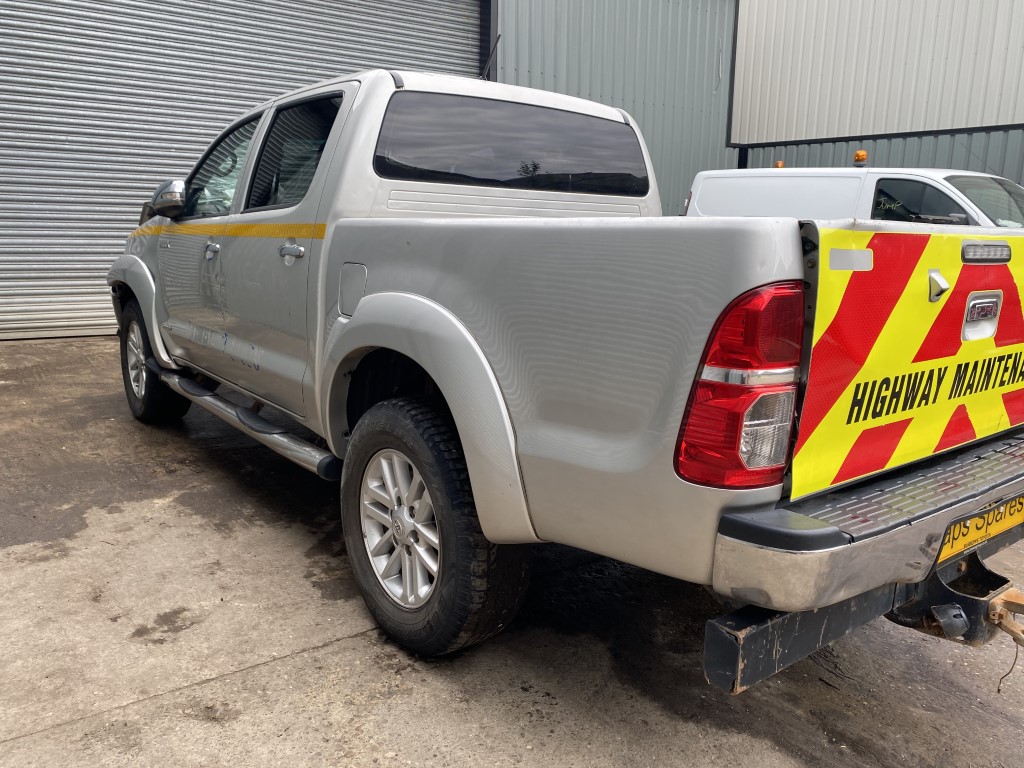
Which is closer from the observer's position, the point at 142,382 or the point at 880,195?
the point at 142,382

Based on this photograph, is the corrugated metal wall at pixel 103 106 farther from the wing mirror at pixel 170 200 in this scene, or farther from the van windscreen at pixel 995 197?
the van windscreen at pixel 995 197

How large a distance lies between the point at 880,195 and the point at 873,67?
5.07 m

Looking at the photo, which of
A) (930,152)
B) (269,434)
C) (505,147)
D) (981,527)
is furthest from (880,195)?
(269,434)

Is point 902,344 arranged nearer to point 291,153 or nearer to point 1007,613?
point 1007,613

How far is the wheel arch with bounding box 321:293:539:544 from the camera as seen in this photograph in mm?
2166

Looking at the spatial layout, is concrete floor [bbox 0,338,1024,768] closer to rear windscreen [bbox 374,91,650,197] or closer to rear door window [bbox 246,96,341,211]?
rear door window [bbox 246,96,341,211]

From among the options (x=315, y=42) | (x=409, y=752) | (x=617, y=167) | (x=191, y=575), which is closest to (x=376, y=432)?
(x=409, y=752)

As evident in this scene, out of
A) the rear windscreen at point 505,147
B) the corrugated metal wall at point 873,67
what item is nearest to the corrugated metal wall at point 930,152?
the corrugated metal wall at point 873,67

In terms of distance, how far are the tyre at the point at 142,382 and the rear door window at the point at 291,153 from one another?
67.1 inches

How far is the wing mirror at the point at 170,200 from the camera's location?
13.6 feet

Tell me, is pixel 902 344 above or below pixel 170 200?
below

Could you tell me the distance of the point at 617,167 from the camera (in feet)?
12.5

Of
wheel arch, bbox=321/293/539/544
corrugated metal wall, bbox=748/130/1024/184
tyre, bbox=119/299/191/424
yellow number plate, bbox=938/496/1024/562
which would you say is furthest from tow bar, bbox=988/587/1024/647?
corrugated metal wall, bbox=748/130/1024/184

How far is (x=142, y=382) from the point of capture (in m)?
5.20
